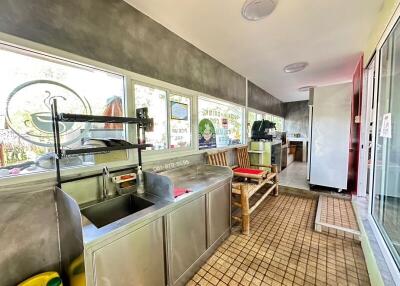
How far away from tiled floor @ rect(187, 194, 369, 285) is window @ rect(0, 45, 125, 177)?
5.46 feet

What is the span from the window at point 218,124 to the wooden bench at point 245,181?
269 millimetres

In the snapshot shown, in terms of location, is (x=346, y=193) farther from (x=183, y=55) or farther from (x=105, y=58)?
(x=105, y=58)

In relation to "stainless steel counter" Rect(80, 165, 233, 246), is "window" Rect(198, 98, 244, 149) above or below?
above

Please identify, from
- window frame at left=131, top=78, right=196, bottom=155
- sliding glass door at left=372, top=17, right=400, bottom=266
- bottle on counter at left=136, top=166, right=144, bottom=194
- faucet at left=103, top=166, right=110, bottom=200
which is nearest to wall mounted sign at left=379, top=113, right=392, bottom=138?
sliding glass door at left=372, top=17, right=400, bottom=266

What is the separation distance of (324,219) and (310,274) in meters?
1.15

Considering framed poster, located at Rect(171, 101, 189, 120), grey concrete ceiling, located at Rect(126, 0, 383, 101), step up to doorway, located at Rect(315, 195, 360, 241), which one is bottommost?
step up to doorway, located at Rect(315, 195, 360, 241)

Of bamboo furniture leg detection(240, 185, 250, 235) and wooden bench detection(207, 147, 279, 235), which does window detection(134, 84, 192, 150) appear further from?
bamboo furniture leg detection(240, 185, 250, 235)

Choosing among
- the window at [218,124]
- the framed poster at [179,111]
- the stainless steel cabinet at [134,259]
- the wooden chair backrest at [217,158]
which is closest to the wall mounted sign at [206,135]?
the window at [218,124]

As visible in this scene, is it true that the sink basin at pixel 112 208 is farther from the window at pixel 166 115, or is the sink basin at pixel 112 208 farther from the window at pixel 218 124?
the window at pixel 218 124

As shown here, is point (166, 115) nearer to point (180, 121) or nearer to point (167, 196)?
point (180, 121)

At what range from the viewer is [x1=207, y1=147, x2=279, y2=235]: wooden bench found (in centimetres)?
230

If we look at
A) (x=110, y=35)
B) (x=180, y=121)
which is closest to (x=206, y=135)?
(x=180, y=121)

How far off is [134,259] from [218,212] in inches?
43.3

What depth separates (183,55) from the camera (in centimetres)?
237
